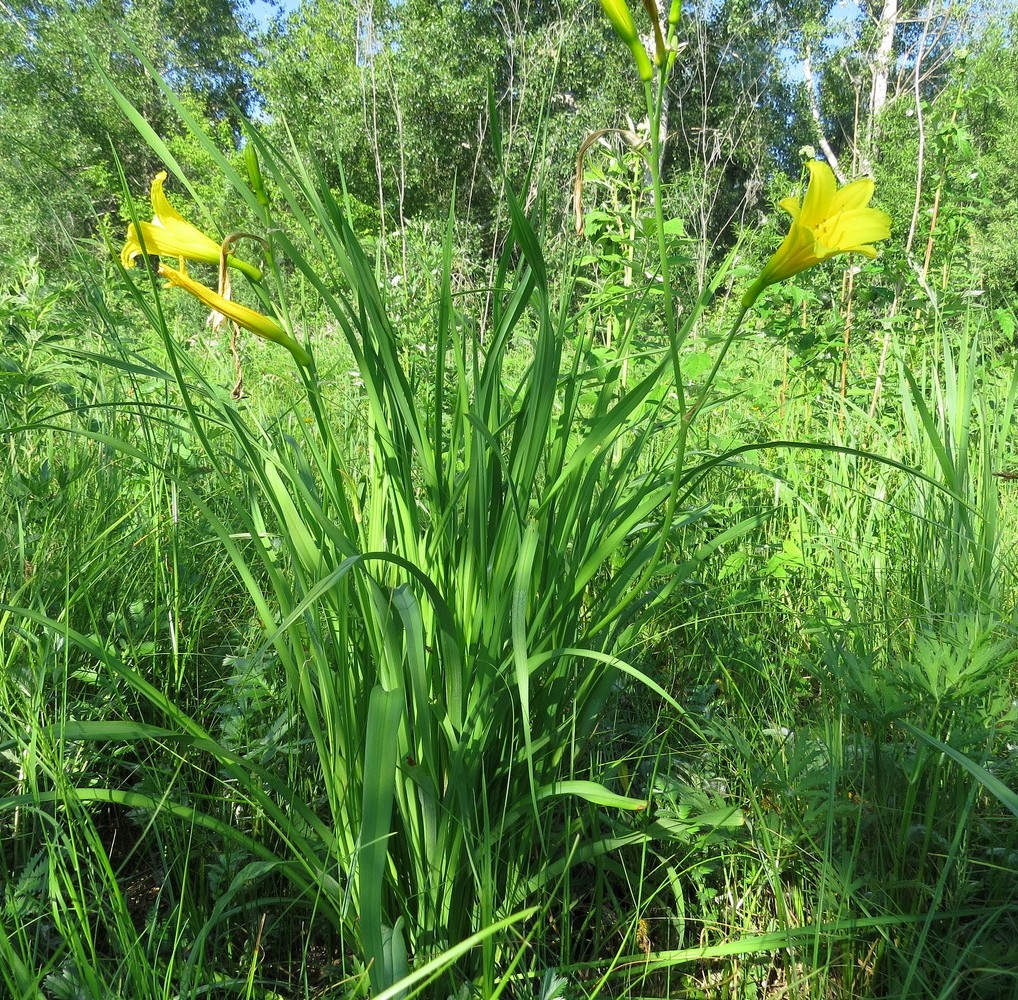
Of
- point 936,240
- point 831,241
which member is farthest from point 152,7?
point 831,241

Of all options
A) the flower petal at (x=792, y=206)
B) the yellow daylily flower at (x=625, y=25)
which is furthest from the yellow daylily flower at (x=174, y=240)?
the flower petal at (x=792, y=206)

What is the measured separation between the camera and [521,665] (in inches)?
27.0

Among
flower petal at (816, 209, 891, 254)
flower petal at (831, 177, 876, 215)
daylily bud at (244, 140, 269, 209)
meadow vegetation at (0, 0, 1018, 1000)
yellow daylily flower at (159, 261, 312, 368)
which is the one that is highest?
daylily bud at (244, 140, 269, 209)

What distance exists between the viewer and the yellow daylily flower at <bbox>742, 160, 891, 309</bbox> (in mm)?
800

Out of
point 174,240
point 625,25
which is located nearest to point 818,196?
point 625,25

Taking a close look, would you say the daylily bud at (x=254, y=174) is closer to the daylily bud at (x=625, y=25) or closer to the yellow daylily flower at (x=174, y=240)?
the yellow daylily flower at (x=174, y=240)

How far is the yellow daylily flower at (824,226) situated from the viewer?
0.80 meters

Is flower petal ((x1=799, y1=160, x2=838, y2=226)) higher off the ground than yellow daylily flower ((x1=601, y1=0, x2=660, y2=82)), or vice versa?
yellow daylily flower ((x1=601, y1=0, x2=660, y2=82))

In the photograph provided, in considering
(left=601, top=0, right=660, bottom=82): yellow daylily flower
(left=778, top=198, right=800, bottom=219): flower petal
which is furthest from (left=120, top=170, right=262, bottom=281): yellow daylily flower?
(left=778, top=198, right=800, bottom=219): flower petal

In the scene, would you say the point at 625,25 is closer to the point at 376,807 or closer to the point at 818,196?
the point at 818,196

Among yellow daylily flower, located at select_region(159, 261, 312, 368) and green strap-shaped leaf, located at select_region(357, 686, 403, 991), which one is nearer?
green strap-shaped leaf, located at select_region(357, 686, 403, 991)

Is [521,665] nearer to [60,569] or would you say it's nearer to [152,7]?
[60,569]

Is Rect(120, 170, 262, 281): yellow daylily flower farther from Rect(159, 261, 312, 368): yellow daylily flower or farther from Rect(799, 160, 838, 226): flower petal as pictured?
Rect(799, 160, 838, 226): flower petal

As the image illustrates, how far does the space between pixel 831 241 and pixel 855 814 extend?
706 mm
